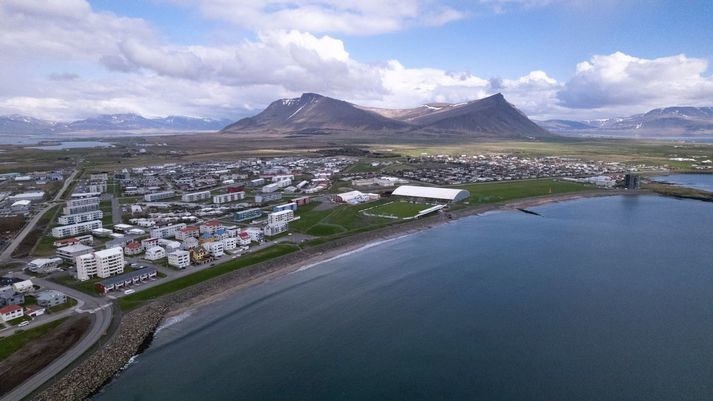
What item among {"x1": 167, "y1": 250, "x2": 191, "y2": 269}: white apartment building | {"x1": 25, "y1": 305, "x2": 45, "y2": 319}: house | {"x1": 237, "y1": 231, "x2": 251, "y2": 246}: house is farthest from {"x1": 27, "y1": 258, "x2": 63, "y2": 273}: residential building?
{"x1": 237, "y1": 231, "x2": 251, "y2": 246}: house

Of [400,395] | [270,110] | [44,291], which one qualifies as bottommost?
[400,395]

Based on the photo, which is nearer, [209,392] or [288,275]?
[209,392]

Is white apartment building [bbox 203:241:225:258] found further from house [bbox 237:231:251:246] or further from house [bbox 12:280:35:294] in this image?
house [bbox 12:280:35:294]

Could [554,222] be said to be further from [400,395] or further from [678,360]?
[400,395]

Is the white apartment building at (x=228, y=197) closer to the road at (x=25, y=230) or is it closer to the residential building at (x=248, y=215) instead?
the residential building at (x=248, y=215)

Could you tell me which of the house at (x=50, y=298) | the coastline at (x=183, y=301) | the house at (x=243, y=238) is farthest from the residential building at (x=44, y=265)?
the house at (x=243, y=238)

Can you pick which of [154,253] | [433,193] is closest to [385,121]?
[433,193]

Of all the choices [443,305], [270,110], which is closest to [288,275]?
[443,305]
